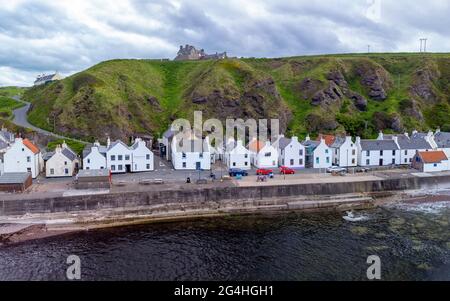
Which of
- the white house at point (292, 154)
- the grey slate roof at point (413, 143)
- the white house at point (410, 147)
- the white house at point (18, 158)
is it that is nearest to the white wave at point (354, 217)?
the white house at point (292, 154)

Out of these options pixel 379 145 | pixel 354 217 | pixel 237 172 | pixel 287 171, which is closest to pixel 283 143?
pixel 287 171

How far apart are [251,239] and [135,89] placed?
2885 inches

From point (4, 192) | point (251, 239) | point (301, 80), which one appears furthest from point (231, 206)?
point (301, 80)

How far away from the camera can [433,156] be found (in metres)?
64.5

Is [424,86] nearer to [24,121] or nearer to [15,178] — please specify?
[15,178]

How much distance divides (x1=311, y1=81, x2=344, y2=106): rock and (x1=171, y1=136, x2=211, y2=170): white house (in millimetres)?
51762

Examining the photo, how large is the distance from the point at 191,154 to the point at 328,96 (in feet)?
192

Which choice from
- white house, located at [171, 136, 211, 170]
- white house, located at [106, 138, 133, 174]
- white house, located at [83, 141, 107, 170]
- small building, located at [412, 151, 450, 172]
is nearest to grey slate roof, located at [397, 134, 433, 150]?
small building, located at [412, 151, 450, 172]

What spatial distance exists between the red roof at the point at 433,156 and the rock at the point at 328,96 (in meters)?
41.4

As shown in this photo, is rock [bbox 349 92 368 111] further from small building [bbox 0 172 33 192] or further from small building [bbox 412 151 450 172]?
small building [bbox 0 172 33 192]

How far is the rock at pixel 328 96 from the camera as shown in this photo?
104m

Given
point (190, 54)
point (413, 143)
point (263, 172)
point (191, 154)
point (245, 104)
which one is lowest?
point (263, 172)

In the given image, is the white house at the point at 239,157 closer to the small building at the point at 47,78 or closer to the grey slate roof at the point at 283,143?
the grey slate roof at the point at 283,143

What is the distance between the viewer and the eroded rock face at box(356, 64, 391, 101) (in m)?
115
